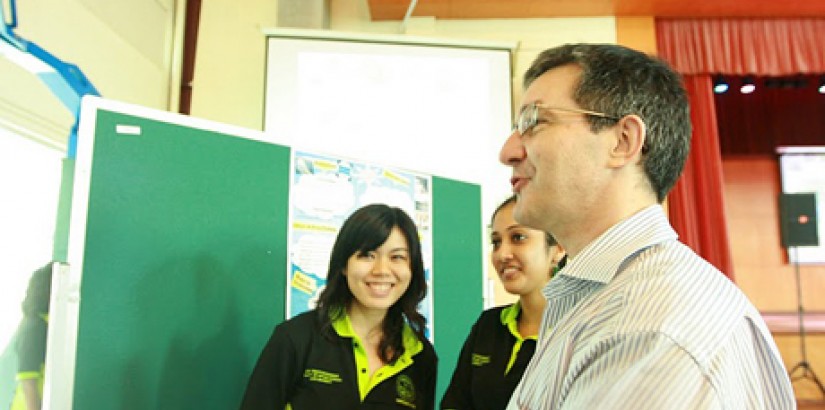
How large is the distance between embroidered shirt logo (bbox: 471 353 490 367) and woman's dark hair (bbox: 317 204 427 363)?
20cm

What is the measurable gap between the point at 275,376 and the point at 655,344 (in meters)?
1.13

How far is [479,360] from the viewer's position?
166cm

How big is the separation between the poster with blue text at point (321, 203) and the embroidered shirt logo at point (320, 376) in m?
0.49

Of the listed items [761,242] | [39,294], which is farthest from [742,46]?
[39,294]

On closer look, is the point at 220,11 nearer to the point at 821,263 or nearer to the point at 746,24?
the point at 746,24

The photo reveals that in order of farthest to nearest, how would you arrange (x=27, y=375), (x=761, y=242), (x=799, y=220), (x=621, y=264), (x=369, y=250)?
(x=761, y=242) → (x=799, y=220) → (x=369, y=250) → (x=27, y=375) → (x=621, y=264)

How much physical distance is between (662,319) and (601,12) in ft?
13.9

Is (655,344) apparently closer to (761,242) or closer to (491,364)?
(491,364)

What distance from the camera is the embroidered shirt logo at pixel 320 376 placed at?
62.1 inches

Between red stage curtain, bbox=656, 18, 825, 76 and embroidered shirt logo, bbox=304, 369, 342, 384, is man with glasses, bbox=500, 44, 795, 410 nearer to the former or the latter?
embroidered shirt logo, bbox=304, 369, 342, 384

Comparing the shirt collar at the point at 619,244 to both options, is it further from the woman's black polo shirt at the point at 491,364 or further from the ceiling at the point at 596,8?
the ceiling at the point at 596,8

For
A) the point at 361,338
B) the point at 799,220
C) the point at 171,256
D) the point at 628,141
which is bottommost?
the point at 361,338

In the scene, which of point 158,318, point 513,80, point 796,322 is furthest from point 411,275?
point 796,322

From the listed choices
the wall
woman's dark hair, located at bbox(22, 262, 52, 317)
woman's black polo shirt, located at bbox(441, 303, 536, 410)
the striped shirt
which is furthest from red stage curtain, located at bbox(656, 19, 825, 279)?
woman's dark hair, located at bbox(22, 262, 52, 317)
